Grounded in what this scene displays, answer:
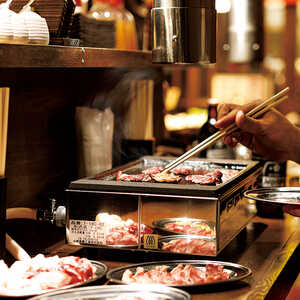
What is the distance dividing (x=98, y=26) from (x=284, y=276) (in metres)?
1.32

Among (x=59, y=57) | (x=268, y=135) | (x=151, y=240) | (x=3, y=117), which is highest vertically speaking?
(x=59, y=57)

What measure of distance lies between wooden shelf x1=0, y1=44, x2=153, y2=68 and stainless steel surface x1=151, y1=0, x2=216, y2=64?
0.28m

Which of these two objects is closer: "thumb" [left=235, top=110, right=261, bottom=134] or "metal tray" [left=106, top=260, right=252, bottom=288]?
"metal tray" [left=106, top=260, right=252, bottom=288]

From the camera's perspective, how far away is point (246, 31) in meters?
5.55

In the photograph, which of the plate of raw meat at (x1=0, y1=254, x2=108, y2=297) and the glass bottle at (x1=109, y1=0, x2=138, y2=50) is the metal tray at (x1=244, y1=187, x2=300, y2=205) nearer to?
the plate of raw meat at (x1=0, y1=254, x2=108, y2=297)

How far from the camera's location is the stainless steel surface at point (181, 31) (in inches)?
89.7

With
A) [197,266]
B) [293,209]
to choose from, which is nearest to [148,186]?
[197,266]

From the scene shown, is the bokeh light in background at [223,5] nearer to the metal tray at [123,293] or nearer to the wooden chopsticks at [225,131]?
the wooden chopsticks at [225,131]

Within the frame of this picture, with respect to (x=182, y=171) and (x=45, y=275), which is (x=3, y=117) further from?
(x=182, y=171)

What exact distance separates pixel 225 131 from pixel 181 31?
18.7 inches

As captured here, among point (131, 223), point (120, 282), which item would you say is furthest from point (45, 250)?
point (120, 282)

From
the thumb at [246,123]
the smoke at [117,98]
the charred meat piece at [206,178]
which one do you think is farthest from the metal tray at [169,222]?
the smoke at [117,98]

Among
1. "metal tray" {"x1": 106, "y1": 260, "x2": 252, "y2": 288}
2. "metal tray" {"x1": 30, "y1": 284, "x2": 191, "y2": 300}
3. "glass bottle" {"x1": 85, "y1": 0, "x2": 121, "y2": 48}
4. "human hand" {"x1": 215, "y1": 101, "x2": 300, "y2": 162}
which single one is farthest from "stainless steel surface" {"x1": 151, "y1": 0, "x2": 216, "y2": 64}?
"metal tray" {"x1": 30, "y1": 284, "x2": 191, "y2": 300}

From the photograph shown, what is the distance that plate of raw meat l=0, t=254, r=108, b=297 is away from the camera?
1815mm
